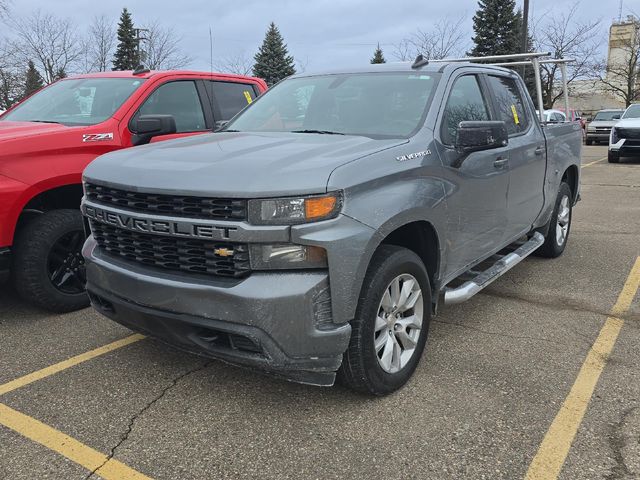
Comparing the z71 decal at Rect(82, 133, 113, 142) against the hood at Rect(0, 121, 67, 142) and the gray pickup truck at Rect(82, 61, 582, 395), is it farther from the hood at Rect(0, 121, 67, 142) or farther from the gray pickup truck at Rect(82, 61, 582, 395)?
the gray pickup truck at Rect(82, 61, 582, 395)

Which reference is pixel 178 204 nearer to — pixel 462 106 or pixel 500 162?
pixel 462 106

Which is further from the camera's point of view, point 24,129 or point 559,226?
point 559,226

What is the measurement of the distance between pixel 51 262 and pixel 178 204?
7.24 ft

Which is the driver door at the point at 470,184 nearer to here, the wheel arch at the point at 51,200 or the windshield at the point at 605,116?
the wheel arch at the point at 51,200

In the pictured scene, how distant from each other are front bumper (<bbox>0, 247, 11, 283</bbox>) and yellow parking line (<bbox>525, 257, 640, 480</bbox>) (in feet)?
11.7

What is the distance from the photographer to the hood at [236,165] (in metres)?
2.62

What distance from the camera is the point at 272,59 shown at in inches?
1781

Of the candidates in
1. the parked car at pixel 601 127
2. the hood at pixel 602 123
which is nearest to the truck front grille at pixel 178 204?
the parked car at pixel 601 127

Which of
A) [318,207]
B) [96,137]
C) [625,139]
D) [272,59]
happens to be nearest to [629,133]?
[625,139]

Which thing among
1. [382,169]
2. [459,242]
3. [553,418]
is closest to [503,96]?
[459,242]

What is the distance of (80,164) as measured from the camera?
4414 mm

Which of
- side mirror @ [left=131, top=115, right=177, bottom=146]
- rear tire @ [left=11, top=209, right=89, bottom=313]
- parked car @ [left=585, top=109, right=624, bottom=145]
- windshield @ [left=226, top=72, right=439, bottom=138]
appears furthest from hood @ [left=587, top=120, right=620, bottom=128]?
rear tire @ [left=11, top=209, right=89, bottom=313]

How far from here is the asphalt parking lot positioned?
2605mm

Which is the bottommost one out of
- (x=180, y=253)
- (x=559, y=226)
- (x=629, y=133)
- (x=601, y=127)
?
(x=601, y=127)
